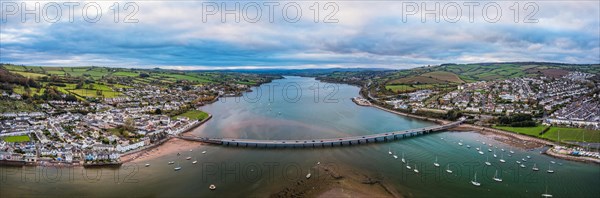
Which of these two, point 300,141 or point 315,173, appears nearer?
point 315,173

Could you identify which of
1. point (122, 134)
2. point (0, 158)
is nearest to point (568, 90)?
point (122, 134)

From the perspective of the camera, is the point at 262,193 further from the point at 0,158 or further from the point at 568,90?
the point at 568,90

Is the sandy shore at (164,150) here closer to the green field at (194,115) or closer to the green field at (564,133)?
the green field at (194,115)

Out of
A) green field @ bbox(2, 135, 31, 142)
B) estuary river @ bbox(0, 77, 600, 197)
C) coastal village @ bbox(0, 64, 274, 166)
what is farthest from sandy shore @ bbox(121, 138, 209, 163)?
green field @ bbox(2, 135, 31, 142)

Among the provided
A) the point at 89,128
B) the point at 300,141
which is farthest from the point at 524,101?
the point at 89,128

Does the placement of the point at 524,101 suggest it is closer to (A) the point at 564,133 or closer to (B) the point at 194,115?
(A) the point at 564,133
